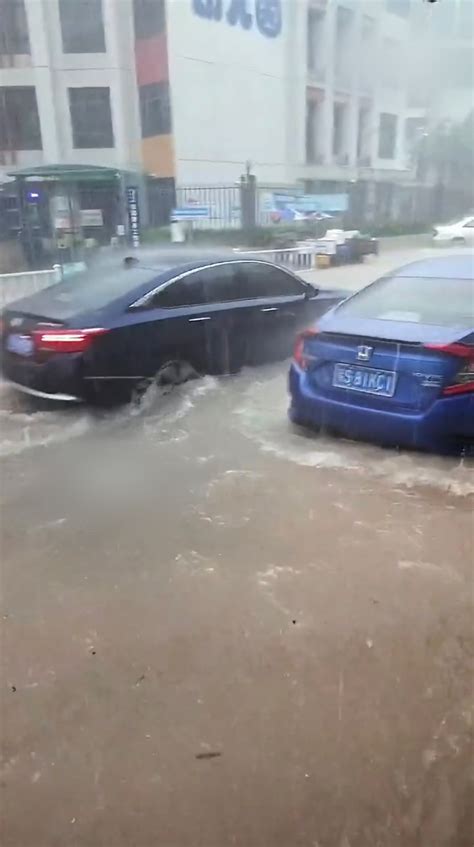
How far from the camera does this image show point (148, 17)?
13.4 ft

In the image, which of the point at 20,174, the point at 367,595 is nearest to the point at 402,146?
the point at 20,174

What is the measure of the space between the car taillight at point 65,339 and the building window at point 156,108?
5.77 feet

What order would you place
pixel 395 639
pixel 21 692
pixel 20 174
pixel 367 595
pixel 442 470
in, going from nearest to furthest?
pixel 21 692, pixel 395 639, pixel 367 595, pixel 442 470, pixel 20 174

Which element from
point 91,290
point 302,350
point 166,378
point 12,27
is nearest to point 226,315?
point 166,378

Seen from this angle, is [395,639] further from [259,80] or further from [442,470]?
[259,80]

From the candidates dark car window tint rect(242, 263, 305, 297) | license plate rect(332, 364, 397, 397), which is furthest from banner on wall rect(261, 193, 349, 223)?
license plate rect(332, 364, 397, 397)

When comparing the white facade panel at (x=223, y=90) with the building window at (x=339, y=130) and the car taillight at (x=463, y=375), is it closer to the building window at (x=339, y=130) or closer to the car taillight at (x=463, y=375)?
the building window at (x=339, y=130)

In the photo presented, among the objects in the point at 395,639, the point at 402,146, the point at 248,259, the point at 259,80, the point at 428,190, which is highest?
the point at 259,80

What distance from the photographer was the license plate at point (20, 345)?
11.3 feet

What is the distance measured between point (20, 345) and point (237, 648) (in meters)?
2.39

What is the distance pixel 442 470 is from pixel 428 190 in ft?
11.3

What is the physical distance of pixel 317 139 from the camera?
16.3 feet


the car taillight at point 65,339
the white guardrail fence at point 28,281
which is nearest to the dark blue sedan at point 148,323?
the car taillight at point 65,339

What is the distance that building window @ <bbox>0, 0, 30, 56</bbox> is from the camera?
402 centimetres
